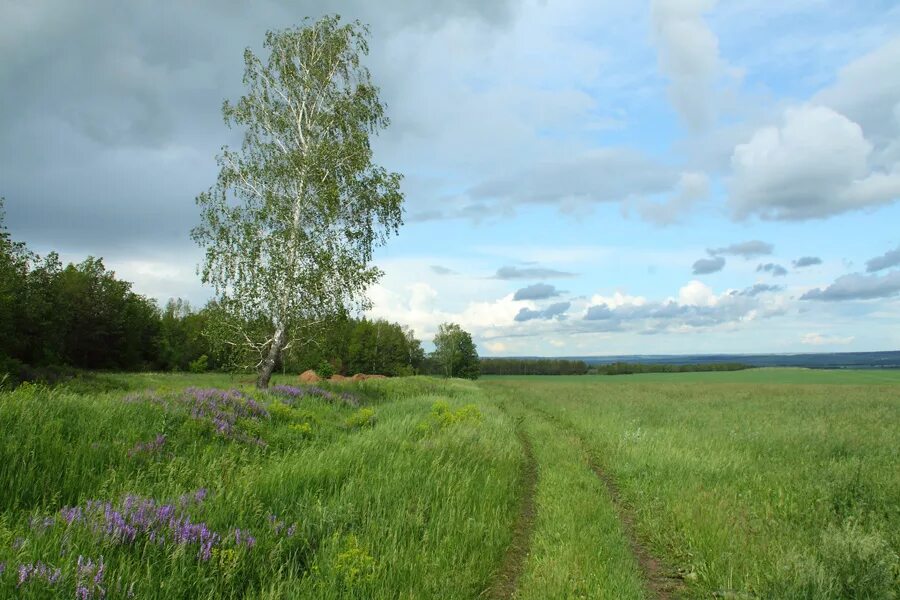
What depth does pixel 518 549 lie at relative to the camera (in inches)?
269

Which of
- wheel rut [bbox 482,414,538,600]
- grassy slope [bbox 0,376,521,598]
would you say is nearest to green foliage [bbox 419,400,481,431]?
grassy slope [bbox 0,376,521,598]

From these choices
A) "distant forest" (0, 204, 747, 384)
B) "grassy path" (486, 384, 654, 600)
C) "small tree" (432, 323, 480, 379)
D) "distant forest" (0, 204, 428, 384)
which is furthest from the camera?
"small tree" (432, 323, 480, 379)

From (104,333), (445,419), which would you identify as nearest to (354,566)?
(445,419)

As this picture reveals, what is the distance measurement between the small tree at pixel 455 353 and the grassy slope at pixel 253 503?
8880cm

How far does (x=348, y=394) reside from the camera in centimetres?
A: 1864

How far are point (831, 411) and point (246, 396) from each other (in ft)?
101

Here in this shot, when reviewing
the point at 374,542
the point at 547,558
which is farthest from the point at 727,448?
the point at 374,542

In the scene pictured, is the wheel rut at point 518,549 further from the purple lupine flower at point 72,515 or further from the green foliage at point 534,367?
the green foliage at point 534,367

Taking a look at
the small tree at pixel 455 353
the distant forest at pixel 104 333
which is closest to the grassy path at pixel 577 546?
the distant forest at pixel 104 333

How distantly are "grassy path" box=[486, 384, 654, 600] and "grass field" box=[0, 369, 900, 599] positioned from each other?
0.04m

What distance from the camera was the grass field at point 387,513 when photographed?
4.42 metres

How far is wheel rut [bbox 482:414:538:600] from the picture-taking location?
5.66m

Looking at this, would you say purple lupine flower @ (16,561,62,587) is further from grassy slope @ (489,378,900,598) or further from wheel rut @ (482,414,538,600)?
grassy slope @ (489,378,900,598)

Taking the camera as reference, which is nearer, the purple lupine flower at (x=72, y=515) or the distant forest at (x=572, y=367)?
the purple lupine flower at (x=72, y=515)
